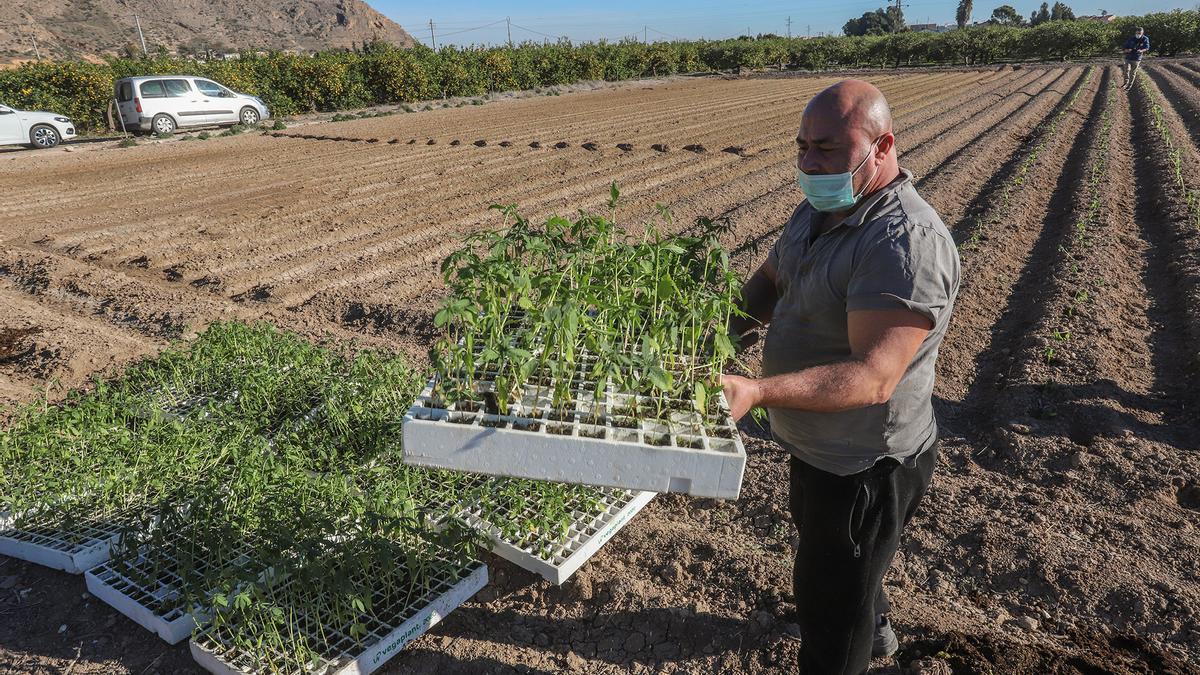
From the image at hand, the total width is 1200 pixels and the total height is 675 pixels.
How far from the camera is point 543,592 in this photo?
10.3ft

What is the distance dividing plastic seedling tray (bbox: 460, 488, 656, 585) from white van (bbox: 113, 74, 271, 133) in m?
17.7

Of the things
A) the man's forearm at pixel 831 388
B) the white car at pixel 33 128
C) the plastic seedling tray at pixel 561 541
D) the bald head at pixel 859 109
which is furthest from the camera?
the white car at pixel 33 128

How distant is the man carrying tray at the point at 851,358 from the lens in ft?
6.12

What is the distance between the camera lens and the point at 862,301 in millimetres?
1889

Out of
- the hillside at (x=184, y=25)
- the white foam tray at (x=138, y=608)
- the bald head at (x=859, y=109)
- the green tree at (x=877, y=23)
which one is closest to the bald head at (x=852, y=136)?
the bald head at (x=859, y=109)

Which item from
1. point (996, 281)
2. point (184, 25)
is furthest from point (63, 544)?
point (184, 25)

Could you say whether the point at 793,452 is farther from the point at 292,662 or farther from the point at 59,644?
the point at 59,644

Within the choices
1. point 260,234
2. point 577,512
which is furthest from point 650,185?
point 577,512

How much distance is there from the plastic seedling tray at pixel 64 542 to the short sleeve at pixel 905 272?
324cm

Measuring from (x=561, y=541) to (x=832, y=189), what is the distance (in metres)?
1.88

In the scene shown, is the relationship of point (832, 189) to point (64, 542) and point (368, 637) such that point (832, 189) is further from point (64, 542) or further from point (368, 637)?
point (64, 542)

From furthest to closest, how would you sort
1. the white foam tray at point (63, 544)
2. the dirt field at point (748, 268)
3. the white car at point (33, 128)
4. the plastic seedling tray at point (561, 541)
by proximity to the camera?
1. the white car at point (33, 128)
2. the white foam tray at point (63, 544)
3. the plastic seedling tray at point (561, 541)
4. the dirt field at point (748, 268)

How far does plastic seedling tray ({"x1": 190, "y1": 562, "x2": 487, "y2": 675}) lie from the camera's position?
8.38 feet

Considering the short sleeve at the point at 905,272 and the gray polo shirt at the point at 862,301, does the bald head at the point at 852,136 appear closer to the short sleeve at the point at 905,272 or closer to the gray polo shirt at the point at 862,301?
the gray polo shirt at the point at 862,301
